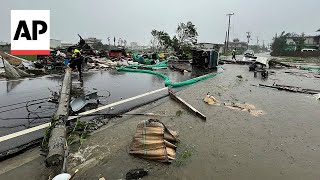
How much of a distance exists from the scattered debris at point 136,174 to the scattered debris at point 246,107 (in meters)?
4.98

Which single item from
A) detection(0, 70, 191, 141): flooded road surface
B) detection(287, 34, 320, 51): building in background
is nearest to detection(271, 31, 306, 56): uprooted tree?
detection(287, 34, 320, 51): building in background

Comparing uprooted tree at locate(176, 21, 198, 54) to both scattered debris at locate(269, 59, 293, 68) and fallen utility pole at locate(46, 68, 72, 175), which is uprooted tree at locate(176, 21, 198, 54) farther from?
fallen utility pole at locate(46, 68, 72, 175)

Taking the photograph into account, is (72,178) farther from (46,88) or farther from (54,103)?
(46,88)

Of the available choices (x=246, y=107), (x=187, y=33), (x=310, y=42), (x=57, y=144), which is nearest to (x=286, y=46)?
(x=310, y=42)

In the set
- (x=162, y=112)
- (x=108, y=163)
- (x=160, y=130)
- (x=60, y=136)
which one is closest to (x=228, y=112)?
(x=162, y=112)

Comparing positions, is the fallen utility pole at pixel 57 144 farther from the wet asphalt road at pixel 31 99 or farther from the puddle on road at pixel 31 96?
the puddle on road at pixel 31 96

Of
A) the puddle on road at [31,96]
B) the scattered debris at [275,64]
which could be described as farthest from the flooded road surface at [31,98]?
the scattered debris at [275,64]

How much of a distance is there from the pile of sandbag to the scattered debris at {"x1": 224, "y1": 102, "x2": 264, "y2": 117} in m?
4.14

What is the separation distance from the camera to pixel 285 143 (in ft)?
17.9

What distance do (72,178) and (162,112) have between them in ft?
13.7

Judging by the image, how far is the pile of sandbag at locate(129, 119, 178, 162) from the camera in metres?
4.38

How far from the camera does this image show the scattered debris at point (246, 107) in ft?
25.6

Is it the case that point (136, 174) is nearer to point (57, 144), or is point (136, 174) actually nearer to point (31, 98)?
point (57, 144)

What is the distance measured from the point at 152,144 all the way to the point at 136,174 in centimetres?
73
